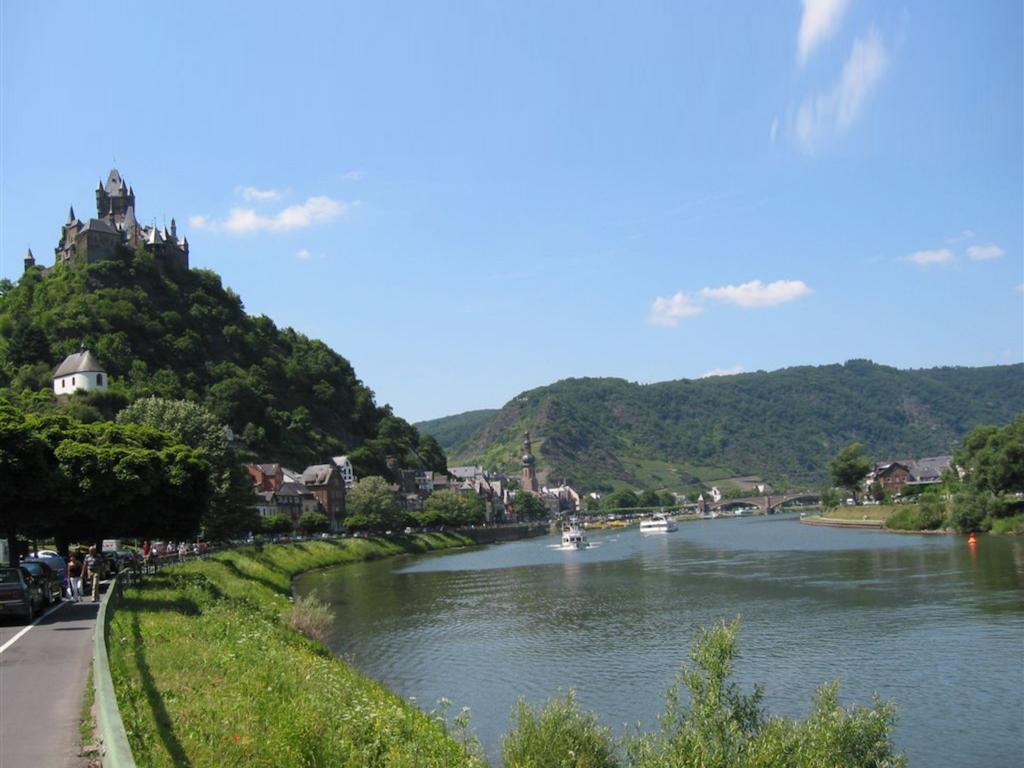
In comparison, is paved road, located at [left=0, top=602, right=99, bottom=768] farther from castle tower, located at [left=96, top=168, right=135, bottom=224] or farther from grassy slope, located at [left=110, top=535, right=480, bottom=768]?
castle tower, located at [left=96, top=168, right=135, bottom=224]

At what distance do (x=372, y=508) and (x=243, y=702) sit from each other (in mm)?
95696

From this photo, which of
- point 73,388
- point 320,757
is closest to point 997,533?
point 320,757

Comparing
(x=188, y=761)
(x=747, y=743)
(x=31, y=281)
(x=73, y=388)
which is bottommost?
(x=747, y=743)

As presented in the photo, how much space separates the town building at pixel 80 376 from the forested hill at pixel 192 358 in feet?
5.71

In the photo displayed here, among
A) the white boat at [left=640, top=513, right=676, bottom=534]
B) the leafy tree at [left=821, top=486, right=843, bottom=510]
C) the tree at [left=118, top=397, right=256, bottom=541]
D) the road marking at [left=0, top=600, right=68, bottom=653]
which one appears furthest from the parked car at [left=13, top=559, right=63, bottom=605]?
the white boat at [left=640, top=513, right=676, bottom=534]

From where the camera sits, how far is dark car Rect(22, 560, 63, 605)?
93.5 feet

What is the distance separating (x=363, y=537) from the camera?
102688 mm

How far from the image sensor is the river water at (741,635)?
82.9ft

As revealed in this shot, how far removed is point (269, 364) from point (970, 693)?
139 m

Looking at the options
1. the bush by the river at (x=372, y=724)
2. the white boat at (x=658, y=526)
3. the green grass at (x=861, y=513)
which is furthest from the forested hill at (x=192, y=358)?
the bush by the river at (x=372, y=724)

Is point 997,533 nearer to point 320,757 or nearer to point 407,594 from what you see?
point 407,594

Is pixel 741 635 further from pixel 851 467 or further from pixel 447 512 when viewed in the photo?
pixel 851 467

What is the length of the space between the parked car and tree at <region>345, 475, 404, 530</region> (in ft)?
255

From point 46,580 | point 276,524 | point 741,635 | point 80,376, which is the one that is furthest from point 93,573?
point 80,376
